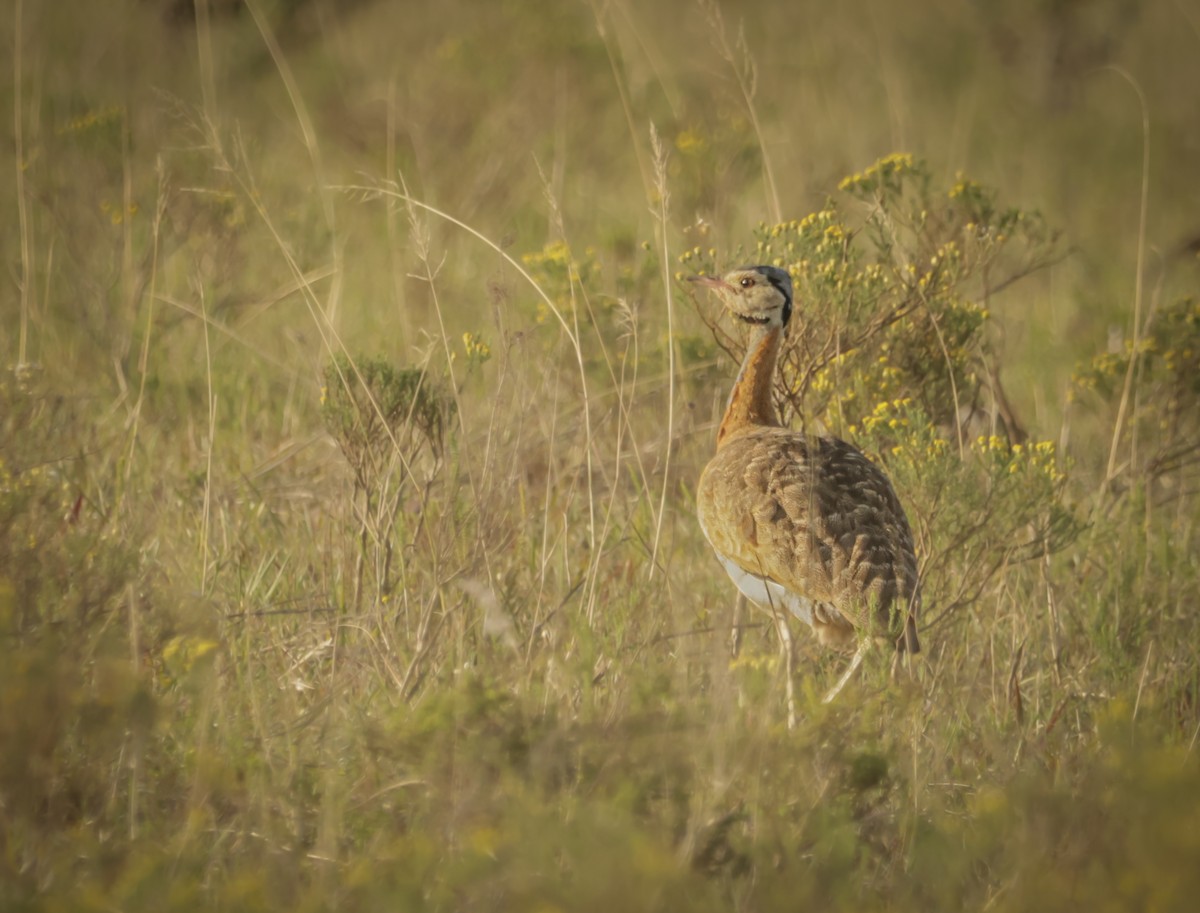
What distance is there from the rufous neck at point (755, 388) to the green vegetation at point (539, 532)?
0.26 meters

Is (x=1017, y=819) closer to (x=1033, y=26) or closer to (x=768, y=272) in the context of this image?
(x=768, y=272)

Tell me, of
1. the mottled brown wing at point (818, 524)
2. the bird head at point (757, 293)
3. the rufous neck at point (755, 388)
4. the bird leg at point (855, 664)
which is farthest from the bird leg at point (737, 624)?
the bird head at point (757, 293)

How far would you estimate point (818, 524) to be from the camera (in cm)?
374

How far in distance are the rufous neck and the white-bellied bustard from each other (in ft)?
0.04

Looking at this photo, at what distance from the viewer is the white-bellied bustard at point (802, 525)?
361cm

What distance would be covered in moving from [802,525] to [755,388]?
739 mm

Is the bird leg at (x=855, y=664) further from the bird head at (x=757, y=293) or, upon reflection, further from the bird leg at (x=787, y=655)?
the bird head at (x=757, y=293)

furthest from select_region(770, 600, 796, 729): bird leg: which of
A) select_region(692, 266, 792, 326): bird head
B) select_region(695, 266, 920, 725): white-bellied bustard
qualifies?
select_region(692, 266, 792, 326): bird head

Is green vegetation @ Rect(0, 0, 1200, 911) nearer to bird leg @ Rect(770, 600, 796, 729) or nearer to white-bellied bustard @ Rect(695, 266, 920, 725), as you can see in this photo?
bird leg @ Rect(770, 600, 796, 729)

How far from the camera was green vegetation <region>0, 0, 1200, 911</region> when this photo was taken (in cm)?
261

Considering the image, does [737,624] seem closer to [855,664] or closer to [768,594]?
[768,594]

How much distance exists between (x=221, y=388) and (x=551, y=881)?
3.82 metres

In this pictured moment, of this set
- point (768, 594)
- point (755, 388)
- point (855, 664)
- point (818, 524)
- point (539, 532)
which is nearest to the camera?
point (855, 664)

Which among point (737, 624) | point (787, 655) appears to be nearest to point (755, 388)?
point (737, 624)
